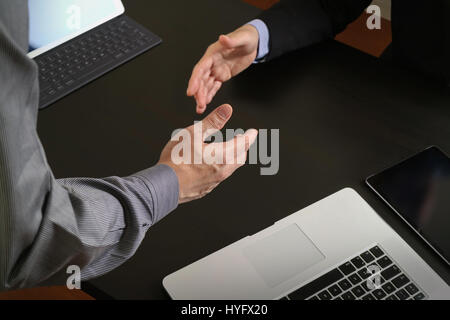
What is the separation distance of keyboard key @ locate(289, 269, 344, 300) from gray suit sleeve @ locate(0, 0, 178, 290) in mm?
257

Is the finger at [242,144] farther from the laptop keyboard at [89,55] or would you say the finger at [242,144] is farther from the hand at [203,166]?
the laptop keyboard at [89,55]

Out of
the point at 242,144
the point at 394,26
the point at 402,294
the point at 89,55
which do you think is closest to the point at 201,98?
the point at 242,144

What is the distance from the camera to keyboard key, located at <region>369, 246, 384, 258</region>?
79 centimetres

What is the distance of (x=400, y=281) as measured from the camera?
2.48ft

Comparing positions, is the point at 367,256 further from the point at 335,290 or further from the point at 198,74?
the point at 198,74

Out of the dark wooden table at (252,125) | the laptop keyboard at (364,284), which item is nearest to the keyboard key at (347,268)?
the laptop keyboard at (364,284)

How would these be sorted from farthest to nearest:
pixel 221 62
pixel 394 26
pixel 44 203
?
pixel 394 26, pixel 221 62, pixel 44 203

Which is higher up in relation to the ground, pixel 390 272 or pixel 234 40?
pixel 234 40

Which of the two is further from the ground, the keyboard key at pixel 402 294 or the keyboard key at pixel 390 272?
the keyboard key at pixel 390 272

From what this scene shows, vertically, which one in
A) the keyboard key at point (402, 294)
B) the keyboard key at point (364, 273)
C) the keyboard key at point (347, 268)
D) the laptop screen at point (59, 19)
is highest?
the laptop screen at point (59, 19)

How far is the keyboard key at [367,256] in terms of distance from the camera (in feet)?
2.56

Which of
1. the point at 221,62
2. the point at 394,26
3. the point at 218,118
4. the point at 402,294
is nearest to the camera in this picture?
the point at 402,294

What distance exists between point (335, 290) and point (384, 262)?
0.10m

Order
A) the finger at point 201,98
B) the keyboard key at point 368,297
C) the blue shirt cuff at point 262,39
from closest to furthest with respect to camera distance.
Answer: the keyboard key at point 368,297
the finger at point 201,98
the blue shirt cuff at point 262,39
